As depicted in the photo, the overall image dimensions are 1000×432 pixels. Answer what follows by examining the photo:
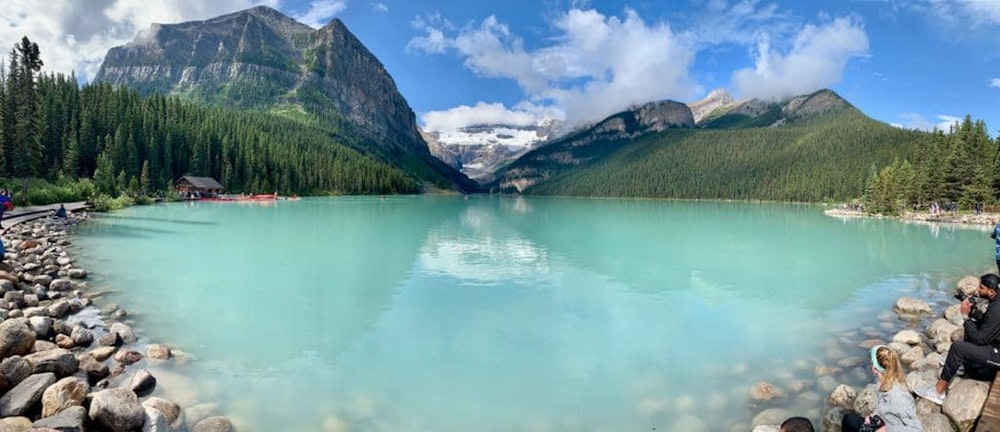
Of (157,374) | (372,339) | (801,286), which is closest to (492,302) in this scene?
(372,339)

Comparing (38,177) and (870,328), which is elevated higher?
(38,177)

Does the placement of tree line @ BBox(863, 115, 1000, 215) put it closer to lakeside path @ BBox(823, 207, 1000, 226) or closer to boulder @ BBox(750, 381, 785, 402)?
lakeside path @ BBox(823, 207, 1000, 226)

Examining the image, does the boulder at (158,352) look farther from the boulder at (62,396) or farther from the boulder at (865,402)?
the boulder at (865,402)

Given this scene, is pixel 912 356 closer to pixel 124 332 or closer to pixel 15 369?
pixel 15 369

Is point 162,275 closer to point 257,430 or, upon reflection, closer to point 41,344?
point 41,344

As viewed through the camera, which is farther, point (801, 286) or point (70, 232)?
point (70, 232)

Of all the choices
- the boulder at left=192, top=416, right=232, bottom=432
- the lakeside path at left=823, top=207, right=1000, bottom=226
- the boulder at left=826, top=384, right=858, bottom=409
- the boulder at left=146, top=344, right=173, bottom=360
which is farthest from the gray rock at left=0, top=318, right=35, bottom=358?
the lakeside path at left=823, top=207, right=1000, bottom=226

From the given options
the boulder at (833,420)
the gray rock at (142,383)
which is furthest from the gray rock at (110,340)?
the boulder at (833,420)
